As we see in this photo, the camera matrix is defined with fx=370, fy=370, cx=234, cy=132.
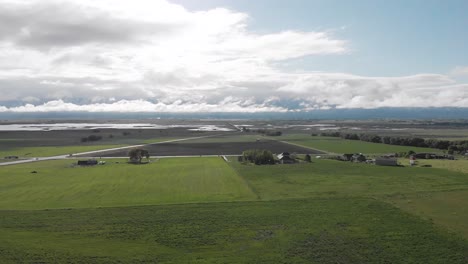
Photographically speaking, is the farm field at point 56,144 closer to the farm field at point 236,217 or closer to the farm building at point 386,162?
the farm field at point 236,217

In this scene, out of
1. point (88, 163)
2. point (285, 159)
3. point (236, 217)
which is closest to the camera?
point (236, 217)

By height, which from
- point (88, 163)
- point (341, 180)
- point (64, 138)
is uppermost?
point (64, 138)

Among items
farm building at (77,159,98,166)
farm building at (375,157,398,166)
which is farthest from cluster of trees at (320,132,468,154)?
farm building at (77,159,98,166)

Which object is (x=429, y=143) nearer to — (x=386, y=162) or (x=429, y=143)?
(x=429, y=143)

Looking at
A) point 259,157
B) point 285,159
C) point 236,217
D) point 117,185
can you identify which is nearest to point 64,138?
point 259,157

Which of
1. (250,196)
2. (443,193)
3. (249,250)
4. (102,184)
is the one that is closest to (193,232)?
(249,250)

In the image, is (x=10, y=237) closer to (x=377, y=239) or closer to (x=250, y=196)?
(x=250, y=196)
